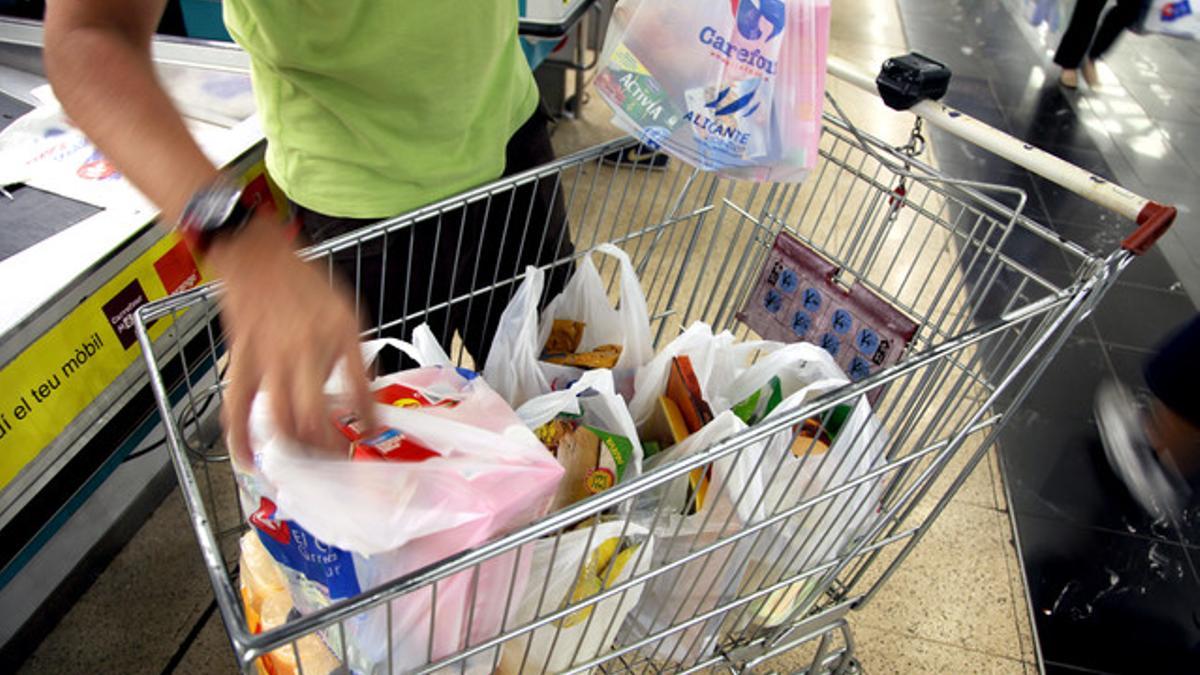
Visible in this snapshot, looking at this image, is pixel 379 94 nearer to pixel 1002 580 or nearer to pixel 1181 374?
pixel 1002 580

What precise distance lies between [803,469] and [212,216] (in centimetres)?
69

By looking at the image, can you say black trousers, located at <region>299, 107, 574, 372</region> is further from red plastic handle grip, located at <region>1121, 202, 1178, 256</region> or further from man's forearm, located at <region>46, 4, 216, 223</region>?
red plastic handle grip, located at <region>1121, 202, 1178, 256</region>

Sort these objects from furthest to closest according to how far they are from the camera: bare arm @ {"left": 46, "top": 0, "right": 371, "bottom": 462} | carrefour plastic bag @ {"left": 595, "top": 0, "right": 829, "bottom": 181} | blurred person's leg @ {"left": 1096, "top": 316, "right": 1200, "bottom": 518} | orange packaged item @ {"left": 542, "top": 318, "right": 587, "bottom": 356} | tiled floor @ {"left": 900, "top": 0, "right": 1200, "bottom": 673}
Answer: blurred person's leg @ {"left": 1096, "top": 316, "right": 1200, "bottom": 518} → tiled floor @ {"left": 900, "top": 0, "right": 1200, "bottom": 673} → orange packaged item @ {"left": 542, "top": 318, "right": 587, "bottom": 356} → carrefour plastic bag @ {"left": 595, "top": 0, "right": 829, "bottom": 181} → bare arm @ {"left": 46, "top": 0, "right": 371, "bottom": 462}

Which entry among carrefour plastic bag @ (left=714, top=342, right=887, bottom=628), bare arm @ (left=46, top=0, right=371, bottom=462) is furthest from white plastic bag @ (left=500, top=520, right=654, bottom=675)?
bare arm @ (left=46, top=0, right=371, bottom=462)

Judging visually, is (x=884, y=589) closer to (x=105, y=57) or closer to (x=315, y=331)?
(x=315, y=331)

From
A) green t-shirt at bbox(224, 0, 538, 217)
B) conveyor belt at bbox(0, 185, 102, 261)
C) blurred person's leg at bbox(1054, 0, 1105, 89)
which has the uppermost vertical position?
blurred person's leg at bbox(1054, 0, 1105, 89)

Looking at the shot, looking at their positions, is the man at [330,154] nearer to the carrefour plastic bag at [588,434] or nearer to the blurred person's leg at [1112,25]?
the carrefour plastic bag at [588,434]

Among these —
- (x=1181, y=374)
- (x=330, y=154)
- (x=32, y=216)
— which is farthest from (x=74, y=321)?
(x=1181, y=374)

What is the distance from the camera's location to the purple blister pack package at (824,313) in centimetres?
108

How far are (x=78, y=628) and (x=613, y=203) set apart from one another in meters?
1.88

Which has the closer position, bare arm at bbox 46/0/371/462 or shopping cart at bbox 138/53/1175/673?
bare arm at bbox 46/0/371/462

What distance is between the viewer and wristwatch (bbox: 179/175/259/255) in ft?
1.81

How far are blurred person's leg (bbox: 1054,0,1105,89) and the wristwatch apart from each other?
15.5 feet

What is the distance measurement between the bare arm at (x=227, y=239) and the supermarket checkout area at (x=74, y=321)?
233 mm
